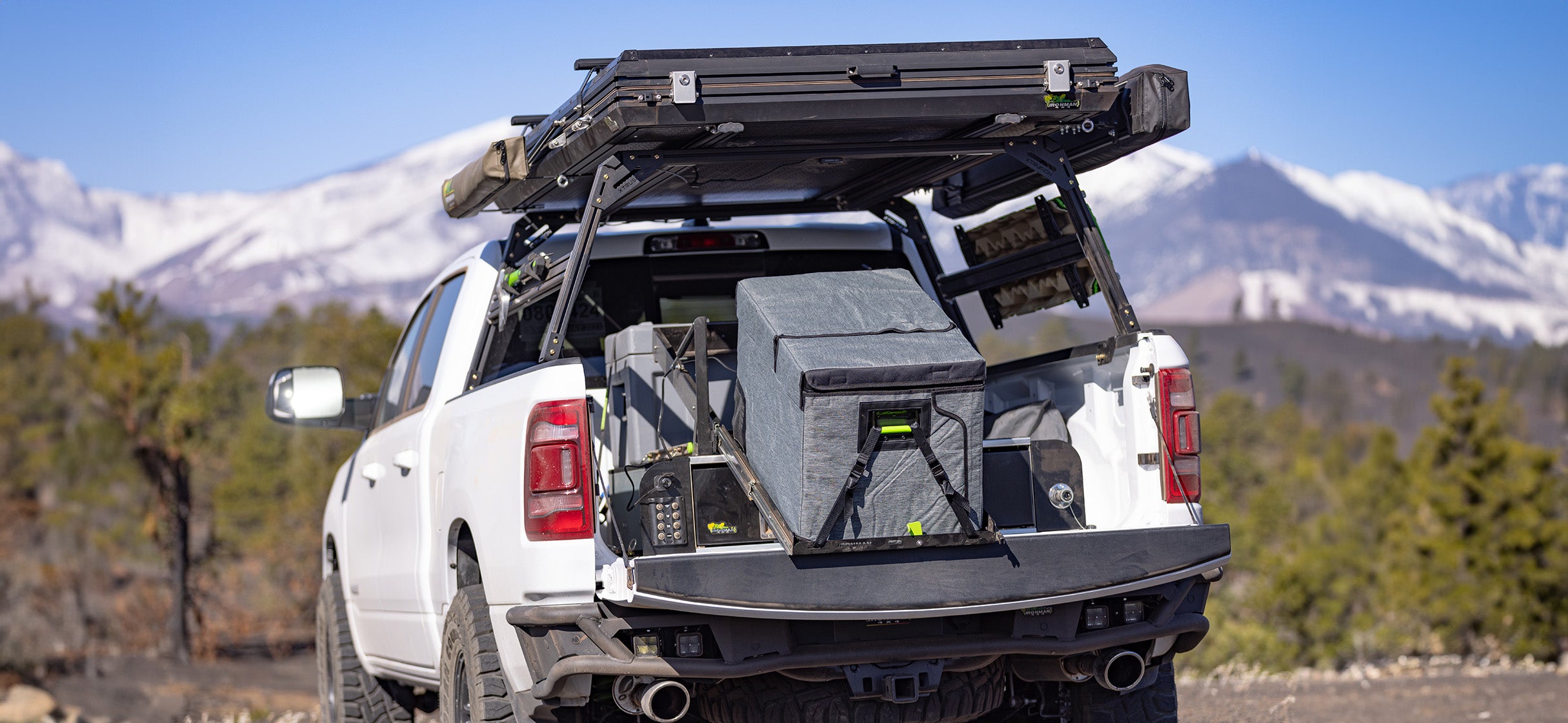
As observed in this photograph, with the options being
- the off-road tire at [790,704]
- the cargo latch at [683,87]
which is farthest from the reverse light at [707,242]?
the off-road tire at [790,704]

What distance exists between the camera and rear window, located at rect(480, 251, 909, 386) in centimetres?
624

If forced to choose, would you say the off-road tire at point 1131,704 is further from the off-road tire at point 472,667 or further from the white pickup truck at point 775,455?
the off-road tire at point 472,667

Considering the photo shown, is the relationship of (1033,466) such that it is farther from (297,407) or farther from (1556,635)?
(1556,635)

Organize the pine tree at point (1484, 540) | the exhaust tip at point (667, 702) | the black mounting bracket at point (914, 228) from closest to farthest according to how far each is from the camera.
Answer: the exhaust tip at point (667, 702) < the black mounting bracket at point (914, 228) < the pine tree at point (1484, 540)

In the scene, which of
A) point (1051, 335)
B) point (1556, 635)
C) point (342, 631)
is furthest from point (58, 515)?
point (1051, 335)

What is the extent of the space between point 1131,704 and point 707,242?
245 cm

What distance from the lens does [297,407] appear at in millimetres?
7219

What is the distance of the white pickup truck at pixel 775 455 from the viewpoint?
4.51 metres

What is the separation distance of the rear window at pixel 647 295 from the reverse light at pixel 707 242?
3cm

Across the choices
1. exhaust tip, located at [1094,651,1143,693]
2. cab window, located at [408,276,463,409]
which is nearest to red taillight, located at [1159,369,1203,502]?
exhaust tip, located at [1094,651,1143,693]

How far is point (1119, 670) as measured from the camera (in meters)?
5.15

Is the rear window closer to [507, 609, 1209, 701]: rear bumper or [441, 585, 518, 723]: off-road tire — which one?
[441, 585, 518, 723]: off-road tire

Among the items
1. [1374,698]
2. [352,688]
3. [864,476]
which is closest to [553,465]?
[864,476]

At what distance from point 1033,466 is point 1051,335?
3563 inches
